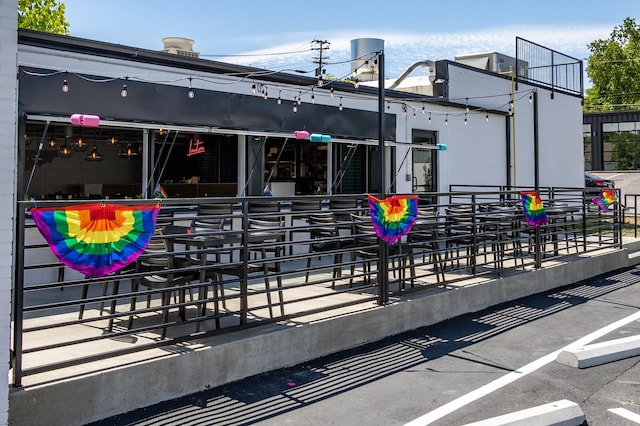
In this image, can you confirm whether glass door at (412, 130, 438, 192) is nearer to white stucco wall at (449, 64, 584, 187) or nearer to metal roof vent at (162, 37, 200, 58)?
white stucco wall at (449, 64, 584, 187)

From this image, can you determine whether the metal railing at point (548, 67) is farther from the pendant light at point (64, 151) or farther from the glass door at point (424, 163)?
the pendant light at point (64, 151)

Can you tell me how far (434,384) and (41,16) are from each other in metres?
18.1

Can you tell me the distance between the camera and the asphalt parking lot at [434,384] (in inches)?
162

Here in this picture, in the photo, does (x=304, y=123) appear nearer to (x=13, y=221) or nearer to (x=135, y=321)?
(x=135, y=321)

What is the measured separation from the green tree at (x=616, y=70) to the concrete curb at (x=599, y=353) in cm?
4686

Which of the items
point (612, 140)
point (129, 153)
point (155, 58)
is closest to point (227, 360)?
point (155, 58)

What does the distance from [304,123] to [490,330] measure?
584 centimetres

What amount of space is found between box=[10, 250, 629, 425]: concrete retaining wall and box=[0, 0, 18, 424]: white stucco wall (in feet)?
1.11

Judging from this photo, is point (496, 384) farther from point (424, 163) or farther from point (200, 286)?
point (424, 163)

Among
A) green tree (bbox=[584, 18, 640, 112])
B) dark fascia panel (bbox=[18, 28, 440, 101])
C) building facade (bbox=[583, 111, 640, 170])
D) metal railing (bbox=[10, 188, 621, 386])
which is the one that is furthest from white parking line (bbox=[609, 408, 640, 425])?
green tree (bbox=[584, 18, 640, 112])

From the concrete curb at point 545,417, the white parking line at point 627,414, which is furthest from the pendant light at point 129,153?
the white parking line at point 627,414

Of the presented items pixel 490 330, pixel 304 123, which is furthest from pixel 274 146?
pixel 490 330

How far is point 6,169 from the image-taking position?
3436 millimetres

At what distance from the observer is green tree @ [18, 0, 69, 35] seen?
18250 millimetres
